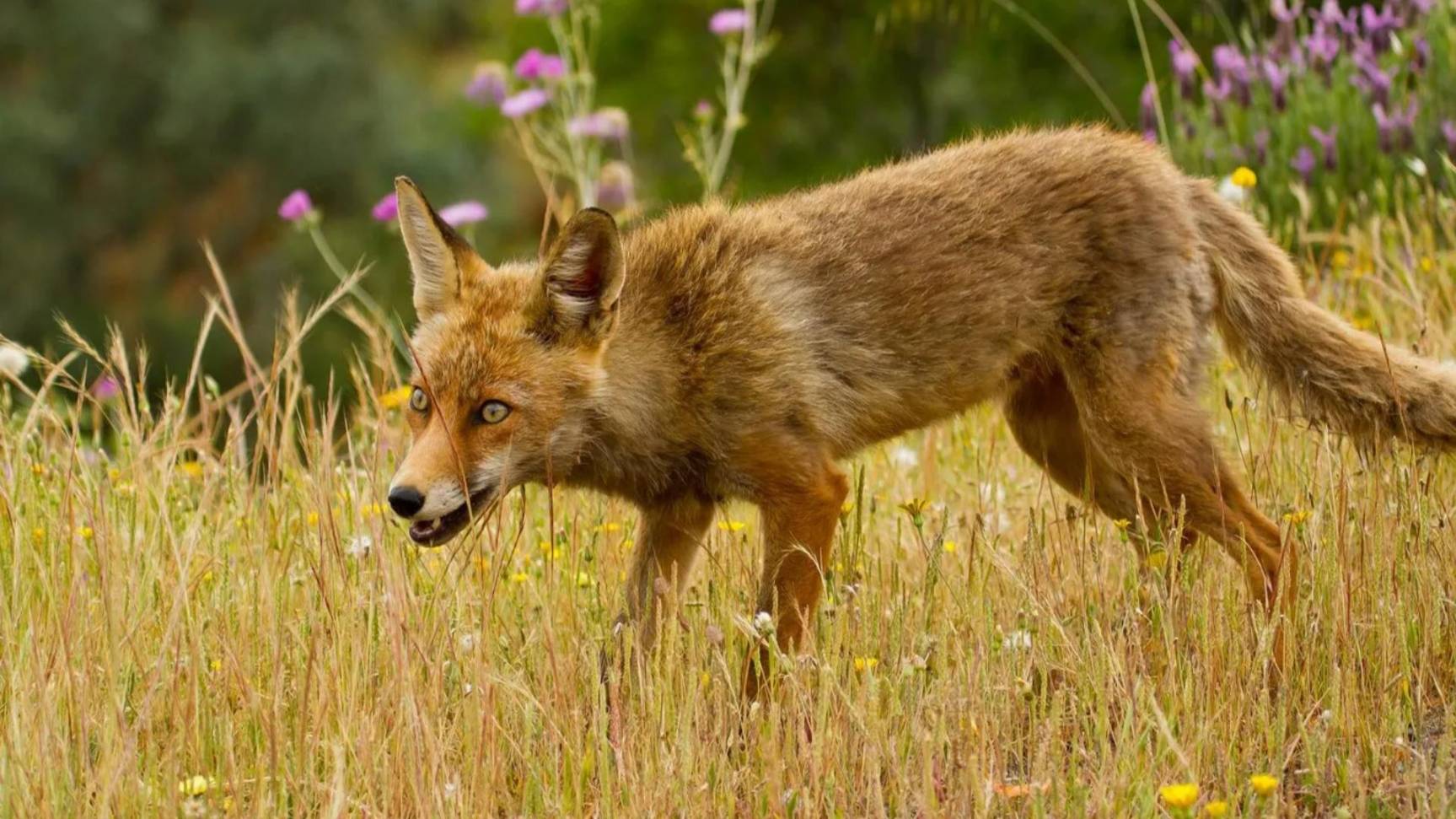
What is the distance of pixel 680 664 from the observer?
14.7ft

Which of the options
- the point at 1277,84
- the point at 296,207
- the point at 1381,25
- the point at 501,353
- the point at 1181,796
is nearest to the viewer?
the point at 1181,796

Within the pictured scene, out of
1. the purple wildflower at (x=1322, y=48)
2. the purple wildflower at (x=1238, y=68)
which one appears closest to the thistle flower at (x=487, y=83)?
the purple wildflower at (x=1238, y=68)

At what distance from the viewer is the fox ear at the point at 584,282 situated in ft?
15.9

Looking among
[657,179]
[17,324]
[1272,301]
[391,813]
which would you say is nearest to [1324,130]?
[1272,301]

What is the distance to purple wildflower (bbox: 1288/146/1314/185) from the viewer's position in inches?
347

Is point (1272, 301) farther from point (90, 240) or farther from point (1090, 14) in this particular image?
point (90, 240)

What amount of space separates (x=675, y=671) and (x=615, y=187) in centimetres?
490

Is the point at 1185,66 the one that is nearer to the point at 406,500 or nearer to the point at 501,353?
the point at 501,353

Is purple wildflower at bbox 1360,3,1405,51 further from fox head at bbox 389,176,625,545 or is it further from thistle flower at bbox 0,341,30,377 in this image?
thistle flower at bbox 0,341,30,377

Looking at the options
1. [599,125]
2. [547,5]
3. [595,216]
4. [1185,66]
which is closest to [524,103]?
[599,125]

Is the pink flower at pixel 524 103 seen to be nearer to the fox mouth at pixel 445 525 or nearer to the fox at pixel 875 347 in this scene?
the fox at pixel 875 347

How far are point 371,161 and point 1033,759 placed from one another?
25218 millimetres

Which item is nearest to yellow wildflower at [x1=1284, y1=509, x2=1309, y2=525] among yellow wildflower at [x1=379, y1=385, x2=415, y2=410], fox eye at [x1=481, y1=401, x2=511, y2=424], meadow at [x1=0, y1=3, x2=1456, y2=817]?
meadow at [x1=0, y1=3, x2=1456, y2=817]

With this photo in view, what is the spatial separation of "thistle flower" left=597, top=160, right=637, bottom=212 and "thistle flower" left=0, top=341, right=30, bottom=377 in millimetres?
3342
